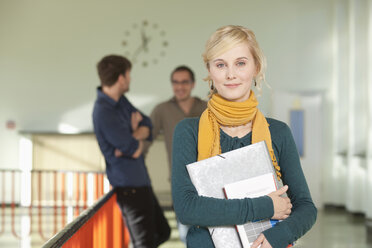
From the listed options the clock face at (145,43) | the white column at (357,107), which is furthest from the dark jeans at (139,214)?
the clock face at (145,43)

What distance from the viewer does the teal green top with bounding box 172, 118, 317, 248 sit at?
1.21m

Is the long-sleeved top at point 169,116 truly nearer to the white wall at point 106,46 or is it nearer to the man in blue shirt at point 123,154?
the man in blue shirt at point 123,154

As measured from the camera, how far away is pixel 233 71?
1.24 meters

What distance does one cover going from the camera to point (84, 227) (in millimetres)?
2111

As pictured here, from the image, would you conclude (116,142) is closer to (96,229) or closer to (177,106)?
(96,229)

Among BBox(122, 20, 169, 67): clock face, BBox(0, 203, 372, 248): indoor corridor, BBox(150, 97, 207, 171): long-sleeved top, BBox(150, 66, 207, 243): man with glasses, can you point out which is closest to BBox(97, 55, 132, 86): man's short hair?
BBox(150, 66, 207, 243): man with glasses

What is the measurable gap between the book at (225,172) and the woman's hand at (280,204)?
66 millimetres

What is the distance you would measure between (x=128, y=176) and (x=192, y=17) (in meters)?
5.85

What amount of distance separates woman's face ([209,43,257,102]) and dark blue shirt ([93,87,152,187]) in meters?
2.04

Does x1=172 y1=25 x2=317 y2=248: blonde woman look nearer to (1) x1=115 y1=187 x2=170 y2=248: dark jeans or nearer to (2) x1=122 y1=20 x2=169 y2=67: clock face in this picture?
(1) x1=115 y1=187 x2=170 y2=248: dark jeans

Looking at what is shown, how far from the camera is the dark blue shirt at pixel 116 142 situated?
3.22m

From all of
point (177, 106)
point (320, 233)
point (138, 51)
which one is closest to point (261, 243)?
point (177, 106)

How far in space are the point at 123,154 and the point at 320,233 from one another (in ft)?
12.5

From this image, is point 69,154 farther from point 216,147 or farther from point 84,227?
point 216,147
